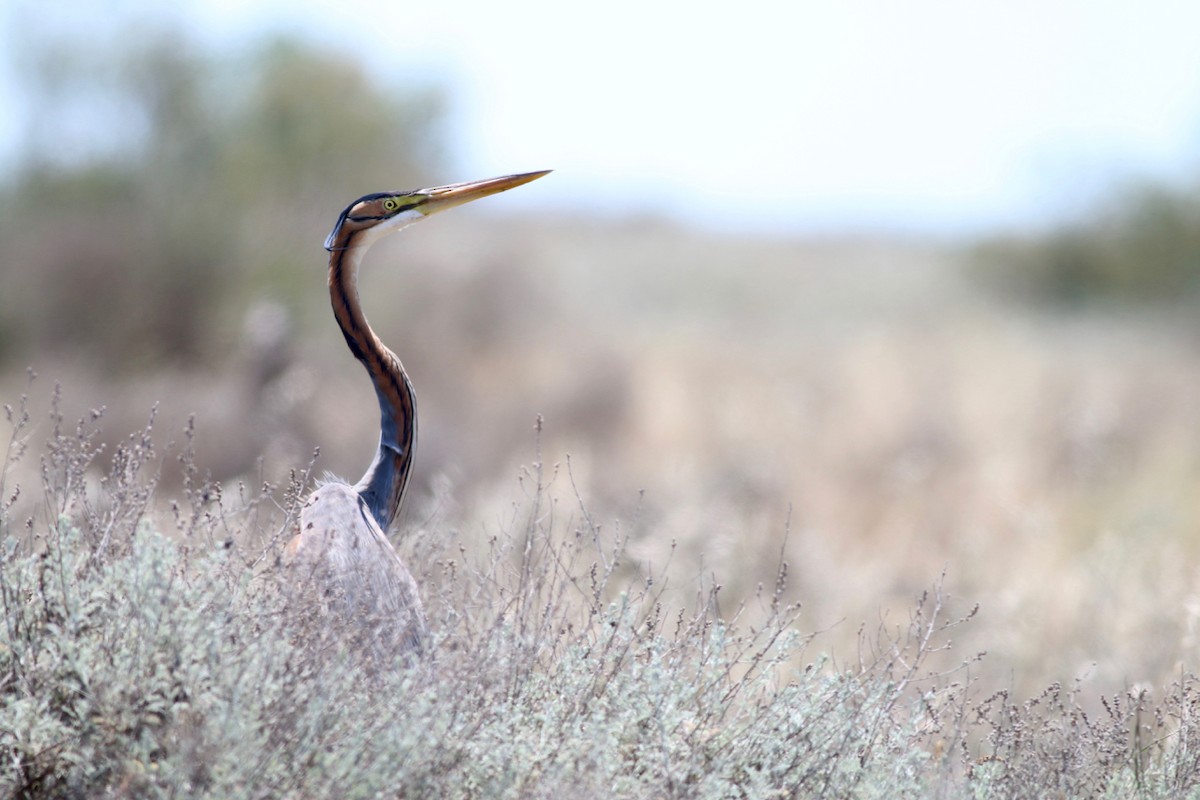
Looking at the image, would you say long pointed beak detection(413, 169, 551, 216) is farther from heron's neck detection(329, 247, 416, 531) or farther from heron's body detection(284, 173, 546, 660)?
heron's neck detection(329, 247, 416, 531)

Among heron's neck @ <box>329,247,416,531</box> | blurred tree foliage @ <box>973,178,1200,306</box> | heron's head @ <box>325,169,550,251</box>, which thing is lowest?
blurred tree foliage @ <box>973,178,1200,306</box>

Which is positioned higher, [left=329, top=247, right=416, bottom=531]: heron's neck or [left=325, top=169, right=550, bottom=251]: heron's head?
[left=325, top=169, right=550, bottom=251]: heron's head

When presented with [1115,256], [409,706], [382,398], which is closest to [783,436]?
[382,398]

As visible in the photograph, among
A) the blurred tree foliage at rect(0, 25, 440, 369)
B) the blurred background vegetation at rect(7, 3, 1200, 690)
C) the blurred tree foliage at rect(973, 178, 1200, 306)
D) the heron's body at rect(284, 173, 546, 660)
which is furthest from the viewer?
the blurred tree foliage at rect(973, 178, 1200, 306)

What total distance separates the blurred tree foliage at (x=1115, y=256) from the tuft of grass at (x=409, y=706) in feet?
78.9

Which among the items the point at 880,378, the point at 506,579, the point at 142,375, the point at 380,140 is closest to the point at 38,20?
the point at 380,140

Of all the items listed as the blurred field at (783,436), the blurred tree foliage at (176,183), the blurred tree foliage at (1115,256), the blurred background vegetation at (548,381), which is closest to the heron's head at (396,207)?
the blurred field at (783,436)

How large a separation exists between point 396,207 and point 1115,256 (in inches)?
1080

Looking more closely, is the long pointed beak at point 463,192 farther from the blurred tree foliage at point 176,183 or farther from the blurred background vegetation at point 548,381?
the blurred tree foliage at point 176,183

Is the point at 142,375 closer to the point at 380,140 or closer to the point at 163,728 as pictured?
the point at 380,140

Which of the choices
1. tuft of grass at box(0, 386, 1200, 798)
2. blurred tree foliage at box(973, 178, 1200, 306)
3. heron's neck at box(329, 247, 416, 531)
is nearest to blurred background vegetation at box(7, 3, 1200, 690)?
heron's neck at box(329, 247, 416, 531)

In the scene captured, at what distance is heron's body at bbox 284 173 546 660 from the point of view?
143 inches

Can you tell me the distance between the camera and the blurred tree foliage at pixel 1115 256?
2767 cm

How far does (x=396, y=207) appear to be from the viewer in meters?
4.73
